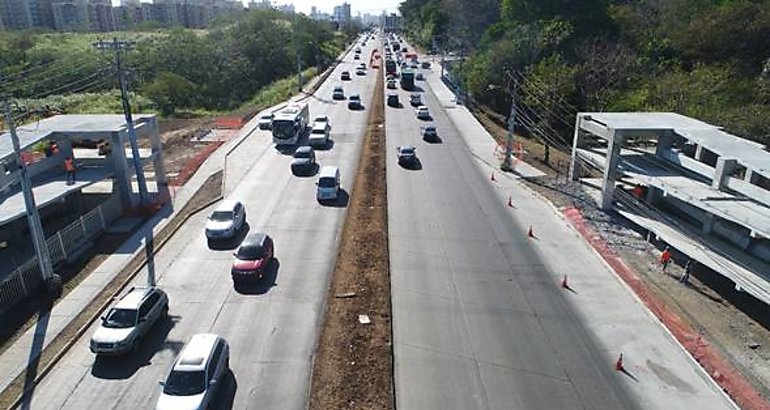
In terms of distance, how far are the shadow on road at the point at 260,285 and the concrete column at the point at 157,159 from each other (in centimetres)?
1496

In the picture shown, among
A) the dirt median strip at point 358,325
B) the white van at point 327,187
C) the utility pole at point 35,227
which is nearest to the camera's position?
the dirt median strip at point 358,325

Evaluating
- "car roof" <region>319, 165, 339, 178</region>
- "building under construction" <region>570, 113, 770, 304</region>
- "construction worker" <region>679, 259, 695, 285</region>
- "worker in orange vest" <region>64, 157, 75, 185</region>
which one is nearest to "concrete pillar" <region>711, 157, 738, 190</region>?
"building under construction" <region>570, 113, 770, 304</region>

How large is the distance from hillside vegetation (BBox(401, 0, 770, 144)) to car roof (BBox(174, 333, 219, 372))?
35803mm

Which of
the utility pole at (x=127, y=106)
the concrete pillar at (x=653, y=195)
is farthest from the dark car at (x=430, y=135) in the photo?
the utility pole at (x=127, y=106)

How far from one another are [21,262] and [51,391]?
11181mm

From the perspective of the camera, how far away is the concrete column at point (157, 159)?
1430 inches

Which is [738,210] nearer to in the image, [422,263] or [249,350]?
[422,263]

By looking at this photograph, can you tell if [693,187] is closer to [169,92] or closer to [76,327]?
[76,327]

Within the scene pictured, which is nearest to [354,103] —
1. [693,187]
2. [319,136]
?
[319,136]

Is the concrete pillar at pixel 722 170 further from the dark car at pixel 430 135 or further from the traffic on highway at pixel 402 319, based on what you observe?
the dark car at pixel 430 135

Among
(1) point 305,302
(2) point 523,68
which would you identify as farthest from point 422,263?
(2) point 523,68

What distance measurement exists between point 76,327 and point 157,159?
17.7 metres

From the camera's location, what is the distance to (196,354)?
56.3ft

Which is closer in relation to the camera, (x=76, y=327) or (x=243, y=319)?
(x=76, y=327)
